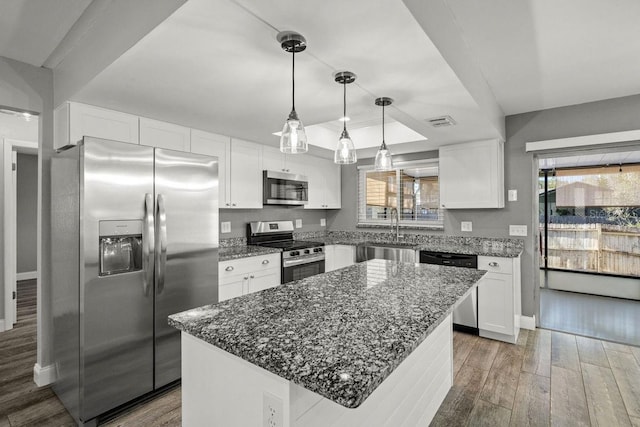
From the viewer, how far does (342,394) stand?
2.45 ft

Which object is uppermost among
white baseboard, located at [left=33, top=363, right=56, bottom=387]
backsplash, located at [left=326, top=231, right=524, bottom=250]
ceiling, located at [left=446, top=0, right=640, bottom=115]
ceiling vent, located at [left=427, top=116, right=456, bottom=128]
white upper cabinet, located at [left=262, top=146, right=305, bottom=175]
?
ceiling, located at [left=446, top=0, right=640, bottom=115]

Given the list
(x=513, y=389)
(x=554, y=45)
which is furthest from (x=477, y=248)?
(x=554, y=45)

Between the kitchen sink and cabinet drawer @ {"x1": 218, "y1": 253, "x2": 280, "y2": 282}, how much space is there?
123 cm

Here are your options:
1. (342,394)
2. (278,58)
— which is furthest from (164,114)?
(342,394)

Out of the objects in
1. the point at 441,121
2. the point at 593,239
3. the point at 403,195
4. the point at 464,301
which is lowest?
the point at 464,301

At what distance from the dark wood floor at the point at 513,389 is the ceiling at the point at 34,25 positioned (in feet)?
8.23

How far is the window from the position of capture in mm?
4309

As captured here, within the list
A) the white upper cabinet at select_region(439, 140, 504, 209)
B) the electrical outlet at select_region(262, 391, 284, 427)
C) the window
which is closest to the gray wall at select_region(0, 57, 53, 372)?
the electrical outlet at select_region(262, 391, 284, 427)

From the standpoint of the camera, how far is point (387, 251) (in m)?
3.94

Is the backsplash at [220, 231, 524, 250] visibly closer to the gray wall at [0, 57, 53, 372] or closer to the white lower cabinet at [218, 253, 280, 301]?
the white lower cabinet at [218, 253, 280, 301]

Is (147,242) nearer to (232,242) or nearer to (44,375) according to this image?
(44,375)

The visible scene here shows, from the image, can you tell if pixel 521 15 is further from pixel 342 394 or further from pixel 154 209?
pixel 154 209

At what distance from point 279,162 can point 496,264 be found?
2.71 meters

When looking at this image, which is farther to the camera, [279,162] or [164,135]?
[279,162]
